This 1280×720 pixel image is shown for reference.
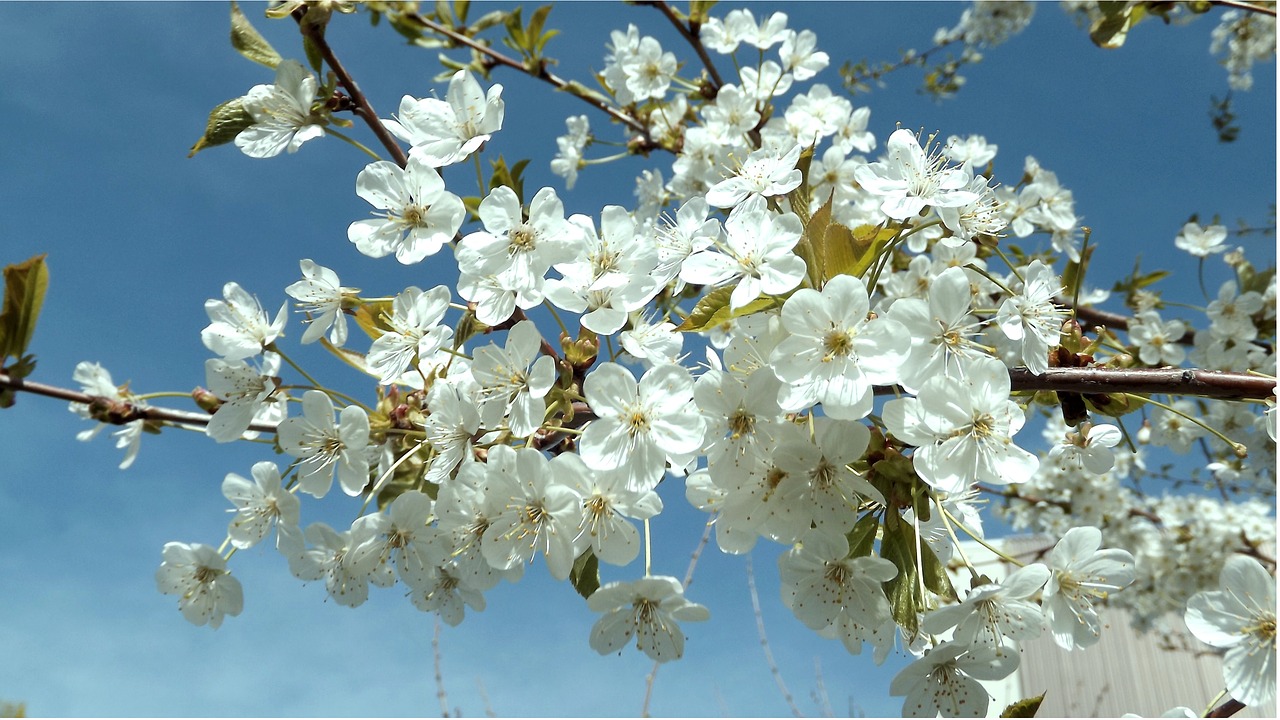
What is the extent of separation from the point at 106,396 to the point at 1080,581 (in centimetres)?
189

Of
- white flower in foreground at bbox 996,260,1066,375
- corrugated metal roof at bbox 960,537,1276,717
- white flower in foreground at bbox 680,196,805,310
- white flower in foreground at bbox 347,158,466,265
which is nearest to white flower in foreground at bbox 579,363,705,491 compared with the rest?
white flower in foreground at bbox 680,196,805,310

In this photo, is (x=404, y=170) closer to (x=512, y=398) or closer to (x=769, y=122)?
(x=512, y=398)

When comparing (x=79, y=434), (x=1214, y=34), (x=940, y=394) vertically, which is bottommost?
(x=940, y=394)

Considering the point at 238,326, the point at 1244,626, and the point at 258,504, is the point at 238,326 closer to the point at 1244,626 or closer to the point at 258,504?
the point at 258,504

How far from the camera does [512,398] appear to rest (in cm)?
112

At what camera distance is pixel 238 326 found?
1.39 meters

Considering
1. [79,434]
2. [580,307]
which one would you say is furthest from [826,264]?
[79,434]

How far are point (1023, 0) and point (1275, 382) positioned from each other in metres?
4.23

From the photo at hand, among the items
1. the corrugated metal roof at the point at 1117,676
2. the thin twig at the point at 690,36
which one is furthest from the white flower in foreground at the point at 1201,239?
the corrugated metal roof at the point at 1117,676

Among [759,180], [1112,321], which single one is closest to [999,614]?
[759,180]

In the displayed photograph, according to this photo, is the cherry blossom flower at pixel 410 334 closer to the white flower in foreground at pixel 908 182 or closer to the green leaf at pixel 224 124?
the green leaf at pixel 224 124

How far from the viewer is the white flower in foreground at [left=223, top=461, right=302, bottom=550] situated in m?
1.30

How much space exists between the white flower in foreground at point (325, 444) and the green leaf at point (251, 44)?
2.05 feet

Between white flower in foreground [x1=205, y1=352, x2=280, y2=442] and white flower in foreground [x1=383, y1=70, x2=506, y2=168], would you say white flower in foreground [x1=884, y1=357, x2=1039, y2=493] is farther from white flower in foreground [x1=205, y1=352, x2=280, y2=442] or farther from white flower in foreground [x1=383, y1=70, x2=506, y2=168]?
white flower in foreground [x1=205, y1=352, x2=280, y2=442]
